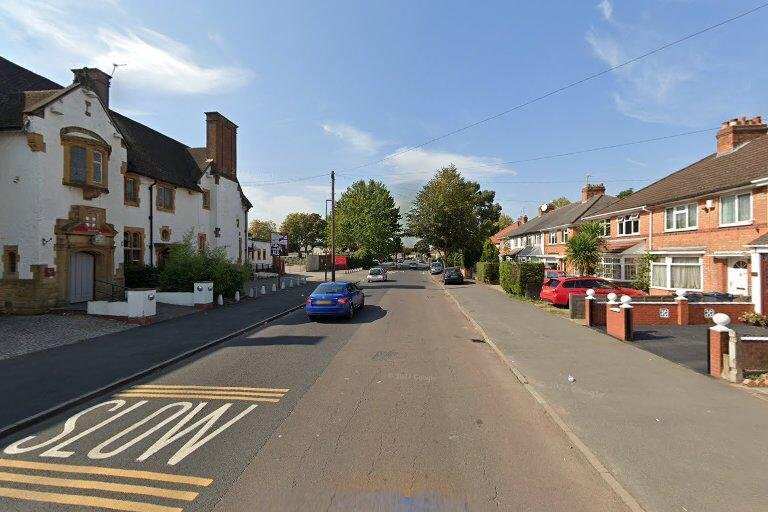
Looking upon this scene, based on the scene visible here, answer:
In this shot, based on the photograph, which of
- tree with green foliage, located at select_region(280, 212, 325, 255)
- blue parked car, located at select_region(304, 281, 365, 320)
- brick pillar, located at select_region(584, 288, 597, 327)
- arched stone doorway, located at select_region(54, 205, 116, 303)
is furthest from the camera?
tree with green foliage, located at select_region(280, 212, 325, 255)

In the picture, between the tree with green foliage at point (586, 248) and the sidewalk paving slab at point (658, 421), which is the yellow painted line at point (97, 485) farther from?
the tree with green foliage at point (586, 248)

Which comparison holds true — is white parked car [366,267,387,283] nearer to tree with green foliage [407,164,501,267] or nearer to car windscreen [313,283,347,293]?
tree with green foliage [407,164,501,267]

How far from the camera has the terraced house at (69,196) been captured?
1584 centimetres

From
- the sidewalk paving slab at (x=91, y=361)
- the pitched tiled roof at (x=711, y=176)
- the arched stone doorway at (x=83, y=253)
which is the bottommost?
the sidewalk paving slab at (x=91, y=361)

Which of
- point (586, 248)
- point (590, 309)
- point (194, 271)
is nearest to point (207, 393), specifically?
point (590, 309)

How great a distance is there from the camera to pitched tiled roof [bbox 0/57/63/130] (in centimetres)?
1586

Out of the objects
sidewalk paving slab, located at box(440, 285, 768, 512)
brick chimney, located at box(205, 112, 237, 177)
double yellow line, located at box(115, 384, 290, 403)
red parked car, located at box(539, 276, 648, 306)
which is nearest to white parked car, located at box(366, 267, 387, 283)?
brick chimney, located at box(205, 112, 237, 177)

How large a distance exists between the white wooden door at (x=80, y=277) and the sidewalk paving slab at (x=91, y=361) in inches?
209

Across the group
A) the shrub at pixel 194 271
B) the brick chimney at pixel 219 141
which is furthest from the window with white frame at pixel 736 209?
the brick chimney at pixel 219 141

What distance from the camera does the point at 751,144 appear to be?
2038 centimetres

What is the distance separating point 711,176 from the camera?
20.1 meters

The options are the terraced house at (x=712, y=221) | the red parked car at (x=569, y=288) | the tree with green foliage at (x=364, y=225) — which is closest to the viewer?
the terraced house at (x=712, y=221)

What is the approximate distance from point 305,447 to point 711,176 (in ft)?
Answer: 75.5

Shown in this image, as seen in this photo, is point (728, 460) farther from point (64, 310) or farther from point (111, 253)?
point (111, 253)
